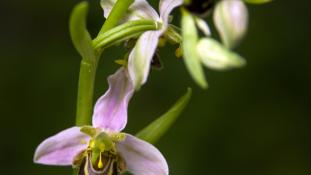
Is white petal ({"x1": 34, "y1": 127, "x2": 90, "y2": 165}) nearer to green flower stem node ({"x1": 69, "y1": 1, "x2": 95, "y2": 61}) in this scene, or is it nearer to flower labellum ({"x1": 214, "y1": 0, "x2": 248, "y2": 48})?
green flower stem node ({"x1": 69, "y1": 1, "x2": 95, "y2": 61})

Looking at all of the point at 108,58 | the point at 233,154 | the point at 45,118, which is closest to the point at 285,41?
the point at 233,154

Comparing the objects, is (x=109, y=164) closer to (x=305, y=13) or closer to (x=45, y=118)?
(x=45, y=118)

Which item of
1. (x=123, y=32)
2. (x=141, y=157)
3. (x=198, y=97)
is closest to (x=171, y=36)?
(x=123, y=32)

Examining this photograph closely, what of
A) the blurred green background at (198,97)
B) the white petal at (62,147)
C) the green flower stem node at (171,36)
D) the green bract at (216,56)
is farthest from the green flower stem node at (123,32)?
the blurred green background at (198,97)

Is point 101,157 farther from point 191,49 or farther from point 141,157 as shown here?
point 191,49

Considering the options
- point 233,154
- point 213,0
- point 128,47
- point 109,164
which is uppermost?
point 213,0

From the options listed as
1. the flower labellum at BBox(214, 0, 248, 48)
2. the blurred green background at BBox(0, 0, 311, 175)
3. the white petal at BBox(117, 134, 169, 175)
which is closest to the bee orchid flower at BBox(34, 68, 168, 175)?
the white petal at BBox(117, 134, 169, 175)
